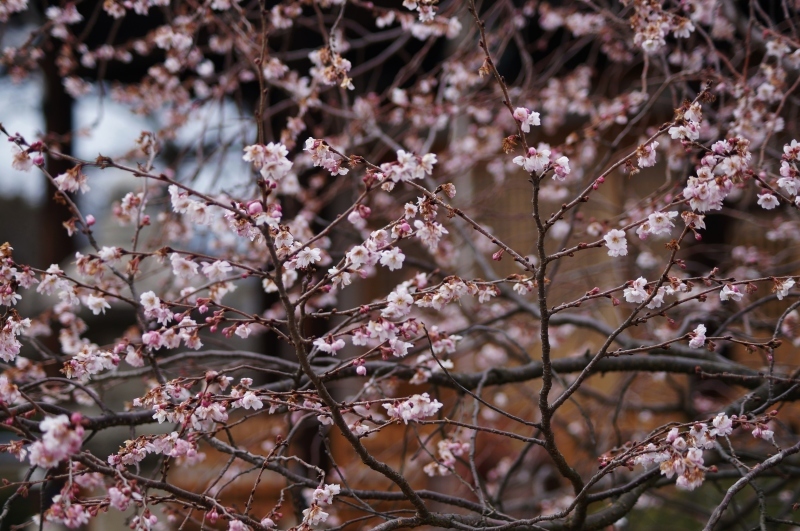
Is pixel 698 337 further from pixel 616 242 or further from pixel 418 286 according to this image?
pixel 418 286

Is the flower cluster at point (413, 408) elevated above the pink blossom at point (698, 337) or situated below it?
below

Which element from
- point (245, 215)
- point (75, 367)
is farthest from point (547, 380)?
point (75, 367)

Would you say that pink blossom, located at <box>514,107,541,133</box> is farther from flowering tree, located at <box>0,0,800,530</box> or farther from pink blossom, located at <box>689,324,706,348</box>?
pink blossom, located at <box>689,324,706,348</box>

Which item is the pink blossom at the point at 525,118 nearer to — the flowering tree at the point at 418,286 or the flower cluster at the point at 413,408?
the flowering tree at the point at 418,286

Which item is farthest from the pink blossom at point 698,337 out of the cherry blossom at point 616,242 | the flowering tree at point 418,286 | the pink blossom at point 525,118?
the pink blossom at point 525,118

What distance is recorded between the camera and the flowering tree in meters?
1.48

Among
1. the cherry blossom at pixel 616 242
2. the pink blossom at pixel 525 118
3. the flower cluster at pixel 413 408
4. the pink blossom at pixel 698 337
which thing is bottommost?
the flower cluster at pixel 413 408

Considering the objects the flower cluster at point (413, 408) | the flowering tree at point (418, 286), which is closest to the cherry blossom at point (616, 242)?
the flowering tree at point (418, 286)

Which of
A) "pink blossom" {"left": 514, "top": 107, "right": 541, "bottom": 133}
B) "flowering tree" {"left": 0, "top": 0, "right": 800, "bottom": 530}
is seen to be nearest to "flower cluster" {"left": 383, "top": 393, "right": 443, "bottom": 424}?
"flowering tree" {"left": 0, "top": 0, "right": 800, "bottom": 530}

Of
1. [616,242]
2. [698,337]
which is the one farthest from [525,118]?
[698,337]

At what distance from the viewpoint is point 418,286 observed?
1969 millimetres

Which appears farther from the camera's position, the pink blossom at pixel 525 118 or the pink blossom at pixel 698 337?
the pink blossom at pixel 698 337

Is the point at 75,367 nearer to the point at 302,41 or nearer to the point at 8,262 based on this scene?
the point at 8,262

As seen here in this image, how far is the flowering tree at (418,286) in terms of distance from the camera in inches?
58.1
